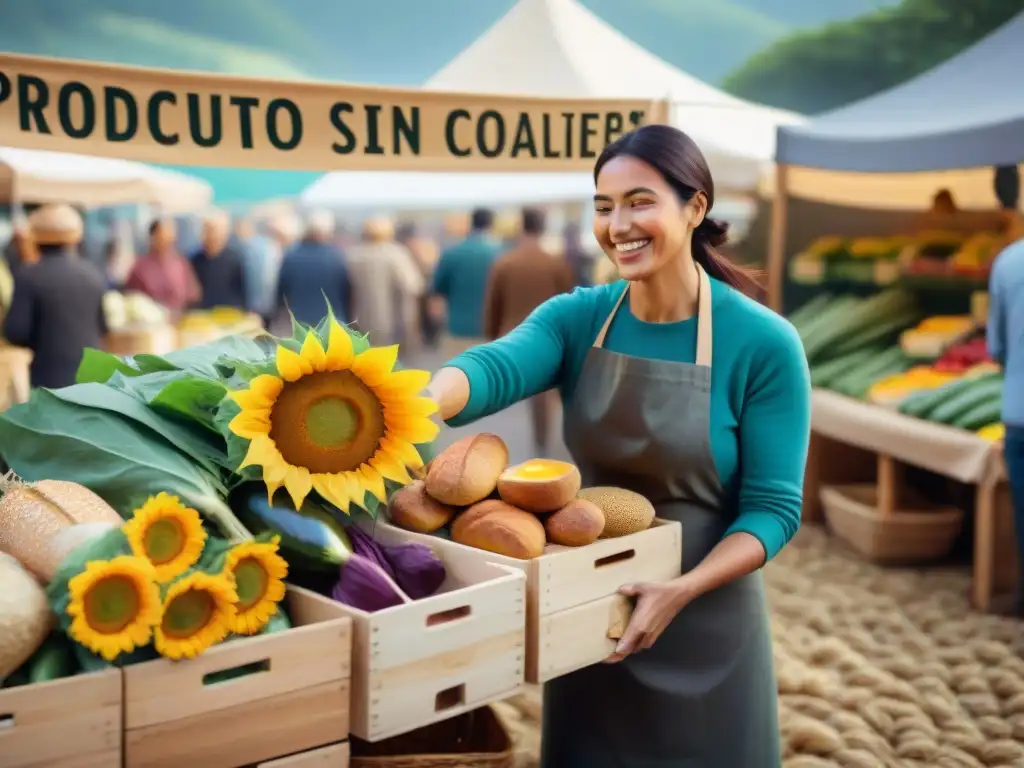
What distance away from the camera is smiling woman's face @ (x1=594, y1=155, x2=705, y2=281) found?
1834 millimetres

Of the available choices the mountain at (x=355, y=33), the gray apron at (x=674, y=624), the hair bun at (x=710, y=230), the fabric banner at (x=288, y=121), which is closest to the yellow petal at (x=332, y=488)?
the gray apron at (x=674, y=624)

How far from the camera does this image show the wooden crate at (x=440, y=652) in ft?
4.81

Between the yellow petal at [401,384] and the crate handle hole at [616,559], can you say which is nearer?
the yellow petal at [401,384]

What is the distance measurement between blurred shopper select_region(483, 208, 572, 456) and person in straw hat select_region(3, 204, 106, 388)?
2.24m

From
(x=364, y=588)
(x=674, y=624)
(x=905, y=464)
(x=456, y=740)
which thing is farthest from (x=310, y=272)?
(x=364, y=588)

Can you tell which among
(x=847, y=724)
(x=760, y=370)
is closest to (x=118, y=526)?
(x=760, y=370)

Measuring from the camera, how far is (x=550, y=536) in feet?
5.69

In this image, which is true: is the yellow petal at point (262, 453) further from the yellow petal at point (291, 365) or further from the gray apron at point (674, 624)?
the gray apron at point (674, 624)

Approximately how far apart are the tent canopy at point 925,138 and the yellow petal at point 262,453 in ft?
12.6

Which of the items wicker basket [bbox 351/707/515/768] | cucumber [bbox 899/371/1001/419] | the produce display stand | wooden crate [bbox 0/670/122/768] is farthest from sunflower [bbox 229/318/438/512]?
cucumber [bbox 899/371/1001/419]

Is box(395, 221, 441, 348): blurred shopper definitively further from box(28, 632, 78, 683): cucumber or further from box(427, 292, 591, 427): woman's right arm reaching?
box(28, 632, 78, 683): cucumber

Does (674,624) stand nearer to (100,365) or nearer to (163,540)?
(163,540)

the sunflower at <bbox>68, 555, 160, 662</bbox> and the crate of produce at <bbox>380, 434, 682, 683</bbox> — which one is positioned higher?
the sunflower at <bbox>68, 555, 160, 662</bbox>

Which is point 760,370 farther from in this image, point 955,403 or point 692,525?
point 955,403
